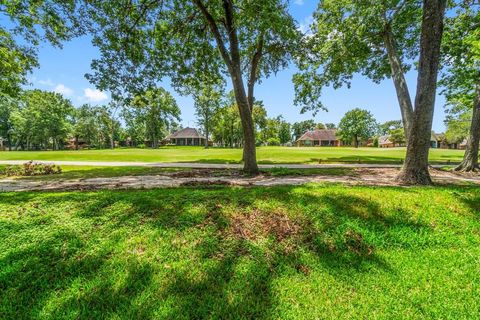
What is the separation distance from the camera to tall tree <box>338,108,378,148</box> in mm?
65375

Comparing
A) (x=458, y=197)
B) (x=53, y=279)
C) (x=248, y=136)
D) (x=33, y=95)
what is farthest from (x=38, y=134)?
(x=458, y=197)

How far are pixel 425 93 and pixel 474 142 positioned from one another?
809cm

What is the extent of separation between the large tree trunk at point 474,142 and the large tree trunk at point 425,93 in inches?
291

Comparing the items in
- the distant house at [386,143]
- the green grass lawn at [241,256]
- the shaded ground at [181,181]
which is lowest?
the green grass lawn at [241,256]

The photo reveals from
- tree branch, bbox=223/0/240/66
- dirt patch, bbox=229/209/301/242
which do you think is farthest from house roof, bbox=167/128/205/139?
dirt patch, bbox=229/209/301/242

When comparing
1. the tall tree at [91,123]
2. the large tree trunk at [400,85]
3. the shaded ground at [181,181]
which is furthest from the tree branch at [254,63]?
the tall tree at [91,123]

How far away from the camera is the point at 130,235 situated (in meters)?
4.21

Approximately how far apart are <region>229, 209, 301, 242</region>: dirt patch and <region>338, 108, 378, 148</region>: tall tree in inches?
2734

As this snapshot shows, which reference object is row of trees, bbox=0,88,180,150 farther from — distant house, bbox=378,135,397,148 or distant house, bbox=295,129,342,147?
distant house, bbox=378,135,397,148

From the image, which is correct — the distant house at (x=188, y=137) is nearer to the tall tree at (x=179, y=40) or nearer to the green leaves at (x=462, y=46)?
the tall tree at (x=179, y=40)

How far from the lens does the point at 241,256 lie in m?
3.84

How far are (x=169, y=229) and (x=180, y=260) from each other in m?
0.79

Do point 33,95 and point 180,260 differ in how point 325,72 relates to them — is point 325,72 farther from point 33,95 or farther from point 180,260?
point 33,95

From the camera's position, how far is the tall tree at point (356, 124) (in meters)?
65.4
